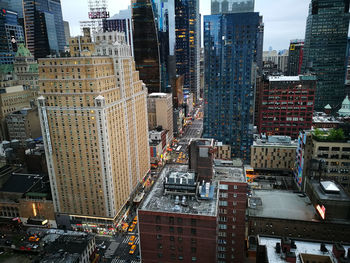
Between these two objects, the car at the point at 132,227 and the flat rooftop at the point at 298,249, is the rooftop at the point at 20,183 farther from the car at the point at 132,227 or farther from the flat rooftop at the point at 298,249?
the flat rooftop at the point at 298,249

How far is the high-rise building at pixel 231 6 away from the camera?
6742 inches

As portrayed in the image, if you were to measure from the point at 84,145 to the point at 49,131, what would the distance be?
1723 centimetres

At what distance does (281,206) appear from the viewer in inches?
3531

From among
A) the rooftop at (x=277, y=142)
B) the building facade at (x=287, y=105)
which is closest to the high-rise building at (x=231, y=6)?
the building facade at (x=287, y=105)

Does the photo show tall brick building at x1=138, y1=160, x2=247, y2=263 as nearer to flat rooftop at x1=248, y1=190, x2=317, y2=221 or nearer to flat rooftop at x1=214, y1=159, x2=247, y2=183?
flat rooftop at x1=214, y1=159, x2=247, y2=183

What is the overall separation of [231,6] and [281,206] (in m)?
139

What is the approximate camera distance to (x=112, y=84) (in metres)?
121

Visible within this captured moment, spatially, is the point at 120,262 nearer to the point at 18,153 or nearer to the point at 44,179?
the point at 44,179

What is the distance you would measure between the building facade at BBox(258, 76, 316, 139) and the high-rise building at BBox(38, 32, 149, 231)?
102 m

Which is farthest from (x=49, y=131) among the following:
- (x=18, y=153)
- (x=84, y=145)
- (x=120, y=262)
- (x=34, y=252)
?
(x=18, y=153)

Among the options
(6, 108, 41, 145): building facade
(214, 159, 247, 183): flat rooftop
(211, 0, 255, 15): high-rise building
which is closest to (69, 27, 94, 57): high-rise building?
(214, 159, 247, 183): flat rooftop

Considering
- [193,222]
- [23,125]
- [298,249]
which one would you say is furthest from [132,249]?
[23,125]

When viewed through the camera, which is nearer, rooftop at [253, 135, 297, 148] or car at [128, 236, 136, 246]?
car at [128, 236, 136, 246]

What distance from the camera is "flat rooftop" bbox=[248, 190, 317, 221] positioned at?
278 ft
